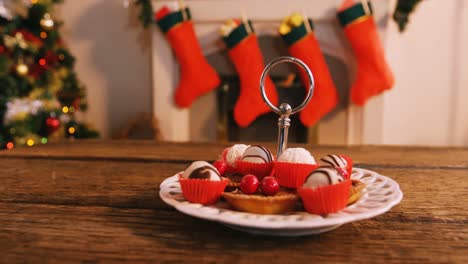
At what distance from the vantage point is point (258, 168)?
623 mm

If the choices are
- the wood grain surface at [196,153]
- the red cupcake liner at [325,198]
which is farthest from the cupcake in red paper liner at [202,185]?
the wood grain surface at [196,153]

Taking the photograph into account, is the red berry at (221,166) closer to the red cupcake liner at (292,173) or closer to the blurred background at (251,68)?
the red cupcake liner at (292,173)

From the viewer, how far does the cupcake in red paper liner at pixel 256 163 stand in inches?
24.5

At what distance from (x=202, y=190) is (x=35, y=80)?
2.04 m

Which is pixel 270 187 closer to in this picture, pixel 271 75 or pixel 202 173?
pixel 202 173

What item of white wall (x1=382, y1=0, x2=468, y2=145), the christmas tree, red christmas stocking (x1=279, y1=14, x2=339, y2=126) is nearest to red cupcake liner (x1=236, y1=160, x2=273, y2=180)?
red christmas stocking (x1=279, y1=14, x2=339, y2=126)

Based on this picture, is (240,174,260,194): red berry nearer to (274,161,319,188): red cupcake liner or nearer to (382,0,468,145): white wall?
(274,161,319,188): red cupcake liner

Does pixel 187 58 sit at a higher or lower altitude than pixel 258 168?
higher

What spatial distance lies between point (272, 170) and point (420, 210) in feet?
0.77

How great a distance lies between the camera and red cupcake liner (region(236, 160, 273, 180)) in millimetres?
622

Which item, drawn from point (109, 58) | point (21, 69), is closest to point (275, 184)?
point (21, 69)

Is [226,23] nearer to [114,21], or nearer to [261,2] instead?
[261,2]

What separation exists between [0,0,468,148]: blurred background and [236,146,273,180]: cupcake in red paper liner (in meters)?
1.64

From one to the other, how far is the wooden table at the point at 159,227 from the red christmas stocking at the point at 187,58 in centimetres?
143
